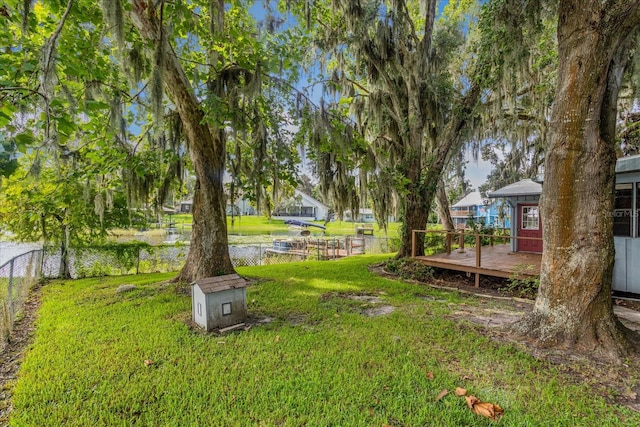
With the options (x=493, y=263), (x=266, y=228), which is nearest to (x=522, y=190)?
(x=493, y=263)

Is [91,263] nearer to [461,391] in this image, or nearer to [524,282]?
[461,391]

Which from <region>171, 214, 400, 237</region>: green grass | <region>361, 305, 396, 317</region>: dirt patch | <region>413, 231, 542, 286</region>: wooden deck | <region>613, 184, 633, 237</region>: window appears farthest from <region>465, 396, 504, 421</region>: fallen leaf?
<region>171, 214, 400, 237</region>: green grass

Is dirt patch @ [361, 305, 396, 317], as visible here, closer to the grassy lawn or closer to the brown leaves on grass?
the grassy lawn

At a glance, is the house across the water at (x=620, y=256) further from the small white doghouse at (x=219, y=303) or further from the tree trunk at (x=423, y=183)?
the small white doghouse at (x=219, y=303)

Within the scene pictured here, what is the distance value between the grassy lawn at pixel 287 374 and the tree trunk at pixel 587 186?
2.32 feet

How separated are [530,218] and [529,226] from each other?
0.23 m

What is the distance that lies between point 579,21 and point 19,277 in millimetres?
8688

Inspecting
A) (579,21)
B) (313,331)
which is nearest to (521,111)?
(579,21)

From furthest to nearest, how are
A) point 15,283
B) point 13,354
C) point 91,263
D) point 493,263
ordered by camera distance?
point 91,263 < point 493,263 < point 15,283 < point 13,354

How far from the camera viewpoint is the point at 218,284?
12.9 feet

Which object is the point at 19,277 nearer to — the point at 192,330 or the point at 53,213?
the point at 53,213

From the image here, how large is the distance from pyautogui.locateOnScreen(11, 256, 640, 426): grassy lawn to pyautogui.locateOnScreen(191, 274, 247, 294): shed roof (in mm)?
544

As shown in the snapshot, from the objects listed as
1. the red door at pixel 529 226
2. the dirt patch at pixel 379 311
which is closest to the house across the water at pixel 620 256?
the red door at pixel 529 226

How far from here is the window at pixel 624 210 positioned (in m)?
5.47
